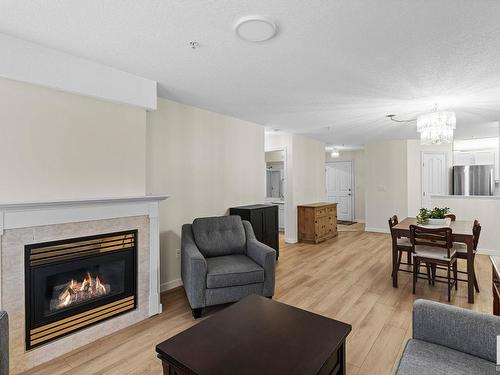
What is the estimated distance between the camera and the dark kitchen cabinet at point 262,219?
13.6 feet

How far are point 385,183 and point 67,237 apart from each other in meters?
6.93

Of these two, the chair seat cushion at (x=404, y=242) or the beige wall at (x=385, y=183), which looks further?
the beige wall at (x=385, y=183)

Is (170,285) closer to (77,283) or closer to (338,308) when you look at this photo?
(77,283)

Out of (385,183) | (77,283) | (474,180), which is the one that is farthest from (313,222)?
(77,283)

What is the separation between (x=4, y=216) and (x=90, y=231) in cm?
59

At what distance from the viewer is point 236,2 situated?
1645mm

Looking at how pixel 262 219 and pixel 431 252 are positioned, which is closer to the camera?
pixel 431 252

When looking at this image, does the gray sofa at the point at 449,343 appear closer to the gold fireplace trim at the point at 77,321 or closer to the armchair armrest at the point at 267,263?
the armchair armrest at the point at 267,263

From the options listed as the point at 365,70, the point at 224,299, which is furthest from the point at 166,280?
the point at 365,70

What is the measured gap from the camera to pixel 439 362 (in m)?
1.34

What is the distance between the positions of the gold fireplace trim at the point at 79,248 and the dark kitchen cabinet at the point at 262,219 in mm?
1826

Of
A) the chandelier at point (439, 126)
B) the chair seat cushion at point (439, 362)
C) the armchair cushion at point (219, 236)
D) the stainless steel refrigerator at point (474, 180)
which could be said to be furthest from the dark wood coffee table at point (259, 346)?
the stainless steel refrigerator at point (474, 180)

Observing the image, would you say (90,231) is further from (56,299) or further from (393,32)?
(393,32)

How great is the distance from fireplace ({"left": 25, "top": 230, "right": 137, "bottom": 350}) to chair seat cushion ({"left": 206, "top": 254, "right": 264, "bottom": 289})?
76 cm
